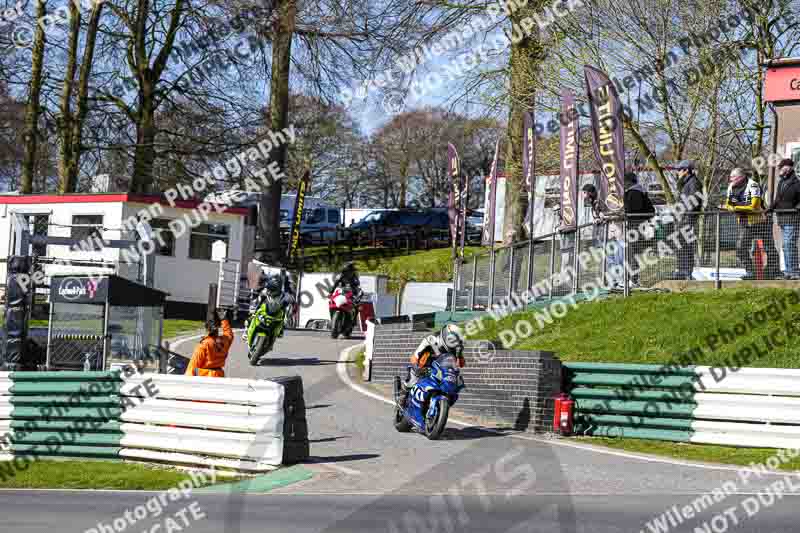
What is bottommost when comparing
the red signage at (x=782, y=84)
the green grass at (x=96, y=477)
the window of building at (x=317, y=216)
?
the green grass at (x=96, y=477)

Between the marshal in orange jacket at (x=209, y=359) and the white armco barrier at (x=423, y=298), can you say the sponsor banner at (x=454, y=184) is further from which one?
the marshal in orange jacket at (x=209, y=359)

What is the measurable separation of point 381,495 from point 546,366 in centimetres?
452

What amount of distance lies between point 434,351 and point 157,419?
354cm

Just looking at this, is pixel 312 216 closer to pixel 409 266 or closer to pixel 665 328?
pixel 409 266

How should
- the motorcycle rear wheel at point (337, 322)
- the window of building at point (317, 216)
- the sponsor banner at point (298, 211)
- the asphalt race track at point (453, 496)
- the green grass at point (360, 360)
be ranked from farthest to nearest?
the window of building at point (317, 216) < the sponsor banner at point (298, 211) < the motorcycle rear wheel at point (337, 322) < the green grass at point (360, 360) < the asphalt race track at point (453, 496)

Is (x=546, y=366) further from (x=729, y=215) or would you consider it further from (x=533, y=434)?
(x=729, y=215)

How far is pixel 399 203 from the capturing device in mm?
64688

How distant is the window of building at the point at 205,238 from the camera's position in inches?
1335

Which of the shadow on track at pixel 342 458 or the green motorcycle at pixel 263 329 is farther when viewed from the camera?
the green motorcycle at pixel 263 329

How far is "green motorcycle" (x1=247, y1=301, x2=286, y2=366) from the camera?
Answer: 807 inches

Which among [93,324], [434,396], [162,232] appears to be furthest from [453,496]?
[162,232]

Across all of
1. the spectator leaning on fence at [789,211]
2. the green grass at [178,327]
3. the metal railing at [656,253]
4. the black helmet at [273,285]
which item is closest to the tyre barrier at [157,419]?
the black helmet at [273,285]

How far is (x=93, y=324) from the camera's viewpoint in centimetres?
1838

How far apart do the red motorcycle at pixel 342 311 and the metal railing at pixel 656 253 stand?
4873mm
